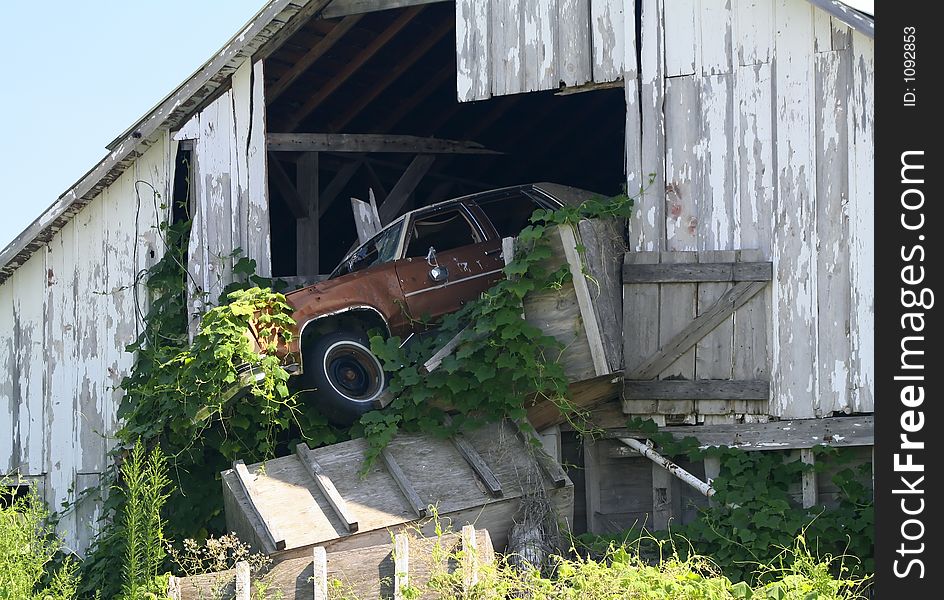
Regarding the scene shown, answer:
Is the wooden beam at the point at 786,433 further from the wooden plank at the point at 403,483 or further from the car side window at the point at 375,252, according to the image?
the car side window at the point at 375,252

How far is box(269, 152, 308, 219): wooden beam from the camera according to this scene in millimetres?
15148

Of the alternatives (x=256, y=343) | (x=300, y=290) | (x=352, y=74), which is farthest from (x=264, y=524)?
(x=352, y=74)

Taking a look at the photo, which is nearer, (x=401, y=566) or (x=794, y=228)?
(x=401, y=566)

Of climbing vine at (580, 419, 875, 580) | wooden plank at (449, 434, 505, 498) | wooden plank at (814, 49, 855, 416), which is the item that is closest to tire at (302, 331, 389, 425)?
wooden plank at (449, 434, 505, 498)

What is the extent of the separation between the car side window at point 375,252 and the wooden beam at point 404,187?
2730 millimetres

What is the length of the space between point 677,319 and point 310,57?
5.06 metres

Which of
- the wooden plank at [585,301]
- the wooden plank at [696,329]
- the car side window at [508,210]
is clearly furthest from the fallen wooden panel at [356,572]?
the car side window at [508,210]

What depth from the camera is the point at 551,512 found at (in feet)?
33.0

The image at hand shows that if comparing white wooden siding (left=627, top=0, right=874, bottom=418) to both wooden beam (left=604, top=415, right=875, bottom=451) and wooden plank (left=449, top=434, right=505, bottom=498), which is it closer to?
wooden beam (left=604, top=415, right=875, bottom=451)

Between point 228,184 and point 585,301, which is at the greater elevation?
point 228,184

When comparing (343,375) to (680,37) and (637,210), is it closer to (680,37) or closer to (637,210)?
(637,210)

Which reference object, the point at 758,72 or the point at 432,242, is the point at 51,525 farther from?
the point at 758,72

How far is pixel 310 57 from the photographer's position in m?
13.1

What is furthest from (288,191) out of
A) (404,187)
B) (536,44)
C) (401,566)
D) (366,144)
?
(401,566)
